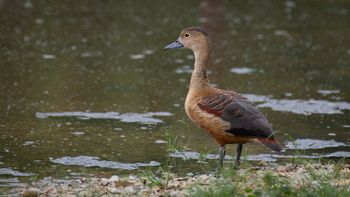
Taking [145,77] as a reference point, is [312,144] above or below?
below

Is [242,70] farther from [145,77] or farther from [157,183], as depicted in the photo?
[157,183]

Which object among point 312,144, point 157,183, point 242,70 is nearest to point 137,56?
point 242,70

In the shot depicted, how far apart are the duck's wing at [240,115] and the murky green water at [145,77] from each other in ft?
1.39

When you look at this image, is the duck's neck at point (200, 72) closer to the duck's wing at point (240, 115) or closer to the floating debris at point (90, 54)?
the duck's wing at point (240, 115)

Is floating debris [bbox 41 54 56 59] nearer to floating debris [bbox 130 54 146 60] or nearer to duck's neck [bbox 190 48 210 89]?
floating debris [bbox 130 54 146 60]

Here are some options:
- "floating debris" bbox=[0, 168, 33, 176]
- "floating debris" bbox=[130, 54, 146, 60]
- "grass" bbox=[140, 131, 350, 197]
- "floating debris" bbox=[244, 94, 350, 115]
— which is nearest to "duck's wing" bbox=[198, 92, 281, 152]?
"grass" bbox=[140, 131, 350, 197]

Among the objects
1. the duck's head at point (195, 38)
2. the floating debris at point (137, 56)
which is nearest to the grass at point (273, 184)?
the duck's head at point (195, 38)

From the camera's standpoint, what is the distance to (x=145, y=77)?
13586mm

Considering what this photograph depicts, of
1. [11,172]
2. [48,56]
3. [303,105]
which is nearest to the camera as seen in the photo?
[11,172]

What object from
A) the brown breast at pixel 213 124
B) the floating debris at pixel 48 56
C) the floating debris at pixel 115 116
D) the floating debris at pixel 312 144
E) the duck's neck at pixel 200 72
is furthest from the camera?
the floating debris at pixel 48 56

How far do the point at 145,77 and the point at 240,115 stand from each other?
5.40 m

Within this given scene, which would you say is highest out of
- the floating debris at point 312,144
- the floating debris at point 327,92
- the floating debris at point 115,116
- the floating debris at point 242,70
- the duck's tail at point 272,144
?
the floating debris at point 242,70

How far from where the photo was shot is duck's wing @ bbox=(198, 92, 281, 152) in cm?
814

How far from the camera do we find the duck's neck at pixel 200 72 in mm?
9008
